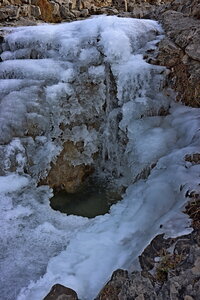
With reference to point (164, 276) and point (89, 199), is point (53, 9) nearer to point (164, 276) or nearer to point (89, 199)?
point (89, 199)

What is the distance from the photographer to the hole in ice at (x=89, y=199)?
16.3 feet

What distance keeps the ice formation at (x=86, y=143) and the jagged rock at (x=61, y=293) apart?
0.11 metres

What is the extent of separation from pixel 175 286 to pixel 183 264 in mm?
167

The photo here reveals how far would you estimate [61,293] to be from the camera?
8.28 feet

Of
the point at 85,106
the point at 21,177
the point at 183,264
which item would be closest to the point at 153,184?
the point at 183,264

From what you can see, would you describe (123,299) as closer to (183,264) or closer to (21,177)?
(183,264)

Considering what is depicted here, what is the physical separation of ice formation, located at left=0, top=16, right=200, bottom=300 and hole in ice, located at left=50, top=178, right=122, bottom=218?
10.6 inches

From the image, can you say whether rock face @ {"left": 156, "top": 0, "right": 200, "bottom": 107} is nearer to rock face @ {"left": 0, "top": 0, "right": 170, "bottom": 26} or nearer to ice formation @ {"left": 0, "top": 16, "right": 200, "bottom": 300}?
ice formation @ {"left": 0, "top": 16, "right": 200, "bottom": 300}

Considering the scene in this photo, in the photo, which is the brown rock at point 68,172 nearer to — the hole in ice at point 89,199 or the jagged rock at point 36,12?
the hole in ice at point 89,199

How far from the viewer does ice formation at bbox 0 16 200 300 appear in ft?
9.66

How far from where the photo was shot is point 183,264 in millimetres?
2309

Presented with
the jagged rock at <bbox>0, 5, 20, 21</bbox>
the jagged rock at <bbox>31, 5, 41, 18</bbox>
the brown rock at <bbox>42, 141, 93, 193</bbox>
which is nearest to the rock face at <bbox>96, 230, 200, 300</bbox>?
the brown rock at <bbox>42, 141, 93, 193</bbox>

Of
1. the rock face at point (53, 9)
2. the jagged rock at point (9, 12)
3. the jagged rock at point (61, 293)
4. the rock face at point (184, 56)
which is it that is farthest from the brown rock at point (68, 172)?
the jagged rock at point (9, 12)

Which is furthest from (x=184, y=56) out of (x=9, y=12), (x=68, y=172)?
(x=9, y=12)
